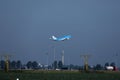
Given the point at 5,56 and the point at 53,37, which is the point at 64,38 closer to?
the point at 53,37

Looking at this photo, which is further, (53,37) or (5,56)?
(53,37)

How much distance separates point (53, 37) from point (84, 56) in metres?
24.0

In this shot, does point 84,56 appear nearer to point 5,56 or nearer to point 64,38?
point 64,38

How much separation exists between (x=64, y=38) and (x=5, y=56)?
97.5 feet

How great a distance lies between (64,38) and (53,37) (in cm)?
926

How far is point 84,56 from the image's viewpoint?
149 meters

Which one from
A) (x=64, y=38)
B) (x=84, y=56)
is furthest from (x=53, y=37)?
(x=84, y=56)

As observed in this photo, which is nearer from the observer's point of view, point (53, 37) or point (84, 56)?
point (84, 56)

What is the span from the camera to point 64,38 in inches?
6294

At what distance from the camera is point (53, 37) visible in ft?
550

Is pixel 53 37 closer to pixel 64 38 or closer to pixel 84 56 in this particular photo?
pixel 64 38

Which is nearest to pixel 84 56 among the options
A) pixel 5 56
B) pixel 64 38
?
pixel 64 38

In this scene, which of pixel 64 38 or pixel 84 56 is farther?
pixel 64 38

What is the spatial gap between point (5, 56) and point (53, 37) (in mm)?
32188
